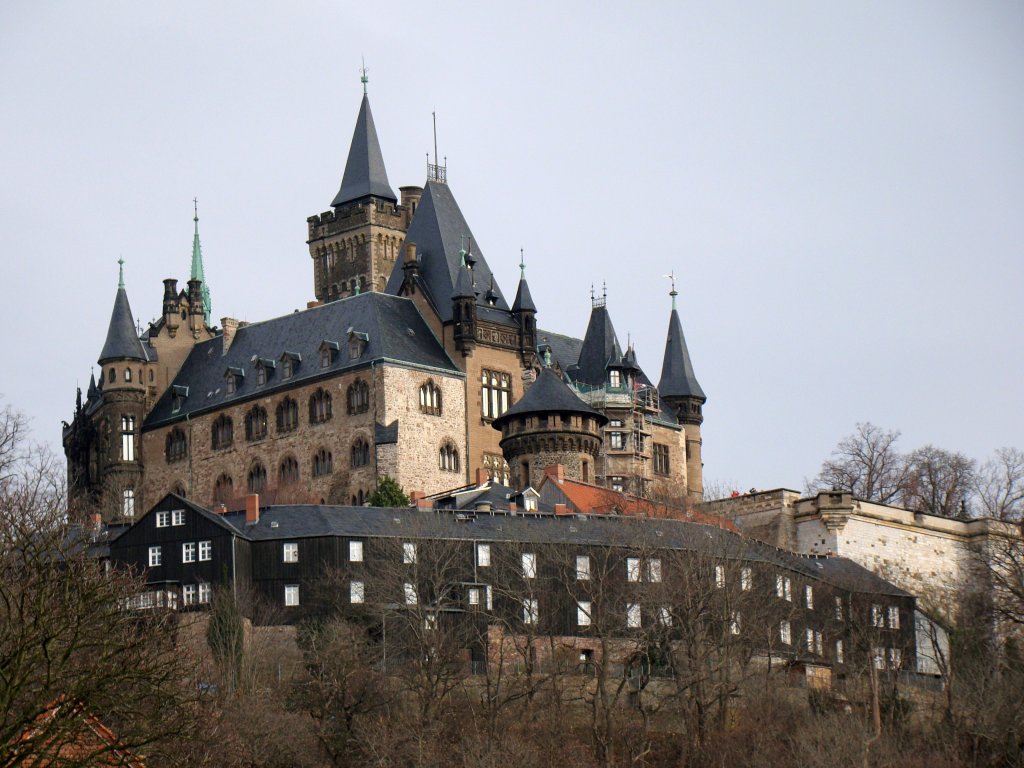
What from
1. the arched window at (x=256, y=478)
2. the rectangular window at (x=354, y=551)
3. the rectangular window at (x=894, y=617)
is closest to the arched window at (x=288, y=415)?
the arched window at (x=256, y=478)

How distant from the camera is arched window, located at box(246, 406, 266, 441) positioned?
107 metres

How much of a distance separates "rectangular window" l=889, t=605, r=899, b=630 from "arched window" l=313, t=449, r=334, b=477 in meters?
26.5

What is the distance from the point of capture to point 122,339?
115000 mm

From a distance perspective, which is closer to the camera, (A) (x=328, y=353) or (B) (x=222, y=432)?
(A) (x=328, y=353)

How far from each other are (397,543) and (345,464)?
21.0 meters

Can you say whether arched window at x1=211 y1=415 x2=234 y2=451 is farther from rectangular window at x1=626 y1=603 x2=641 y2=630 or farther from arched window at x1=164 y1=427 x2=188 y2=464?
rectangular window at x1=626 y1=603 x2=641 y2=630

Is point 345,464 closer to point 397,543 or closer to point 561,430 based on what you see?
point 561,430

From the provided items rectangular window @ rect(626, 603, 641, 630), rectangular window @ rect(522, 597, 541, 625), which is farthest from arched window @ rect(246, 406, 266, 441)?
rectangular window @ rect(626, 603, 641, 630)

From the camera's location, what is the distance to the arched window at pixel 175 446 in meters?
111

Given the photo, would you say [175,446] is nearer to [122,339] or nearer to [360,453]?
[122,339]

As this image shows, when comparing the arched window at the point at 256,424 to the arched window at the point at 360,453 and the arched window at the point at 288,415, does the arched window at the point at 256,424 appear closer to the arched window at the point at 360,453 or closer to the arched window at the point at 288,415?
the arched window at the point at 288,415

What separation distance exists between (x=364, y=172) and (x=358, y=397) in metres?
28.2

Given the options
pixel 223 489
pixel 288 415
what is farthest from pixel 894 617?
pixel 223 489

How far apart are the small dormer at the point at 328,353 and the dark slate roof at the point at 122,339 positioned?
529 inches
